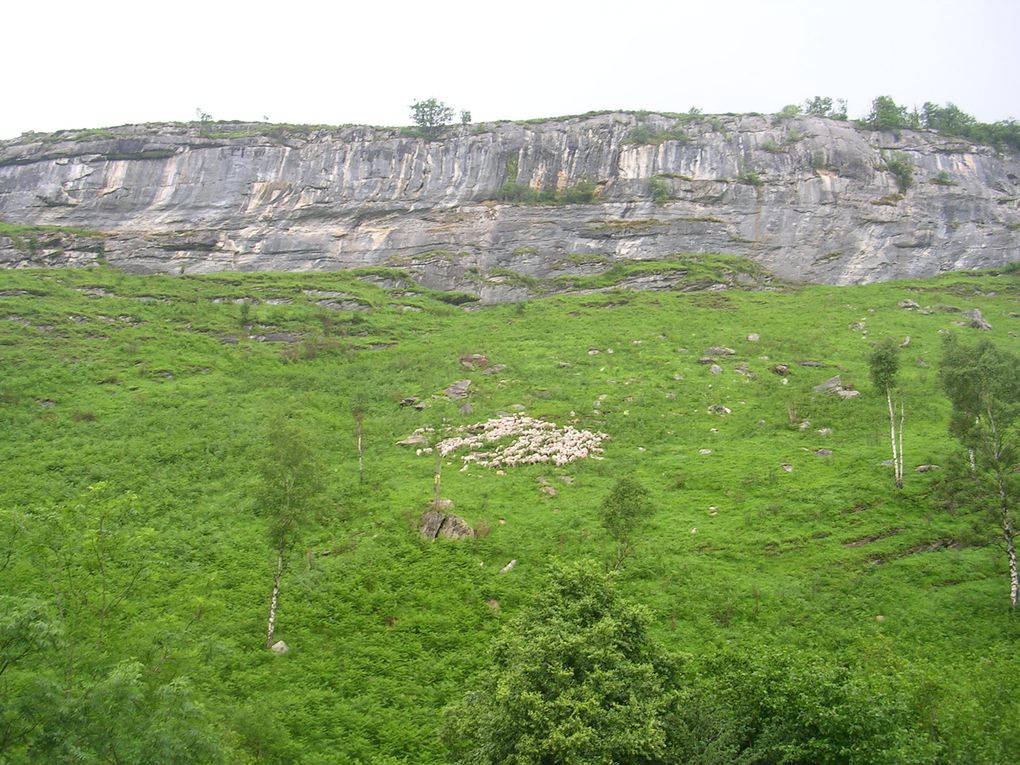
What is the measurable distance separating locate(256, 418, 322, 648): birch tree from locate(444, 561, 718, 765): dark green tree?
31.7 feet

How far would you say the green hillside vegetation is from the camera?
14742 millimetres

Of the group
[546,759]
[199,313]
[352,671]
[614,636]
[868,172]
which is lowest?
[352,671]

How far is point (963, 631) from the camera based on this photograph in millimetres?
21797

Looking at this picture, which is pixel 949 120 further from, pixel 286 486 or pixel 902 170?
pixel 286 486

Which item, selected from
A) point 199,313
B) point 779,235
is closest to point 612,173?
point 779,235

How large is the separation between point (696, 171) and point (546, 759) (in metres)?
94.7

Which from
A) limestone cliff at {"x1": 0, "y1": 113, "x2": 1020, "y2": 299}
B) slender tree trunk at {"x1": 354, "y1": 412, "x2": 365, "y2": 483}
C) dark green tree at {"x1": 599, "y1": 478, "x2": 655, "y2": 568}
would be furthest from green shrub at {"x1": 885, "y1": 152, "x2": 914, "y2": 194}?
dark green tree at {"x1": 599, "y1": 478, "x2": 655, "y2": 568}

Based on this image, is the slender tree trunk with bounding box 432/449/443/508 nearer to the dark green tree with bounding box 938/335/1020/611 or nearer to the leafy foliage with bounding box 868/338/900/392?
the dark green tree with bounding box 938/335/1020/611

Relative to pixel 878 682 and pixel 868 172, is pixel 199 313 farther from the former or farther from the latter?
pixel 868 172

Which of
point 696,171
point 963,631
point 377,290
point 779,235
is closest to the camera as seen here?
point 963,631

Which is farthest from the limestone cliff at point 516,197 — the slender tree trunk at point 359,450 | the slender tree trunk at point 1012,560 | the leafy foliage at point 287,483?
the slender tree trunk at point 1012,560

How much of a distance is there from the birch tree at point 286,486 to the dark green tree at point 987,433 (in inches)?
941

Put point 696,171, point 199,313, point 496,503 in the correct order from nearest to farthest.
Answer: point 496,503, point 199,313, point 696,171

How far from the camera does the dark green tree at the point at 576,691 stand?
559 inches
